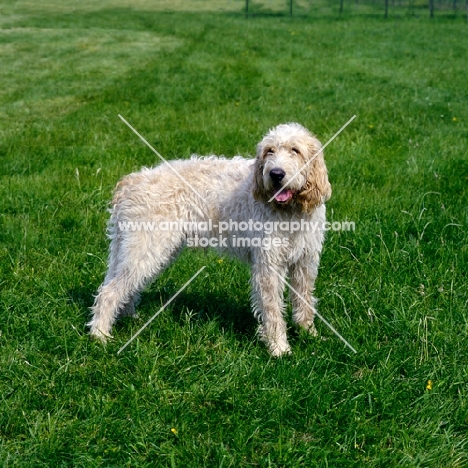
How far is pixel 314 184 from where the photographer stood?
14.2ft

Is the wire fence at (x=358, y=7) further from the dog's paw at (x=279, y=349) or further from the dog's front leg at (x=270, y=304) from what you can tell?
the dog's paw at (x=279, y=349)

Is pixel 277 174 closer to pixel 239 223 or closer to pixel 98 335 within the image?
pixel 239 223

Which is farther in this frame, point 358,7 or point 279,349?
point 358,7

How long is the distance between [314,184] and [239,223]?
2.24 feet

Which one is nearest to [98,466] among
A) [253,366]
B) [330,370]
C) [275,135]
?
[253,366]

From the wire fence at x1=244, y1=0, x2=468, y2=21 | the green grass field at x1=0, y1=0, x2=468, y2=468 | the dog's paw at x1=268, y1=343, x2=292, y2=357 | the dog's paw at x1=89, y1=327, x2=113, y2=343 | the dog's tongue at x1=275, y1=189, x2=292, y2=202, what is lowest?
the wire fence at x1=244, y1=0, x2=468, y2=21

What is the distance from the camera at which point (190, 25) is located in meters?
28.0

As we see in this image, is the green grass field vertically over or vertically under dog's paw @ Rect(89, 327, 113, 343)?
over

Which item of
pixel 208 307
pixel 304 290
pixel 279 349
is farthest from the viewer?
pixel 208 307

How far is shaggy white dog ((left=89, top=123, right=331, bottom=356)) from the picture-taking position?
14.3 feet

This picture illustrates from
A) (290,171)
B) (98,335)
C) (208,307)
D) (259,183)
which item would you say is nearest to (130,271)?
(98,335)

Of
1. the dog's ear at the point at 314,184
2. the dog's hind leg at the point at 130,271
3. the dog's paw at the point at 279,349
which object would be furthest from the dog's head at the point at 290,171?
the dog's paw at the point at 279,349

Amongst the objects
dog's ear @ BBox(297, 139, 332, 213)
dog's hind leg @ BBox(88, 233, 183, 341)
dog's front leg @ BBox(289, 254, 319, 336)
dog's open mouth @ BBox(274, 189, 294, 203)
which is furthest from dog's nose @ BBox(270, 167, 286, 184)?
dog's hind leg @ BBox(88, 233, 183, 341)

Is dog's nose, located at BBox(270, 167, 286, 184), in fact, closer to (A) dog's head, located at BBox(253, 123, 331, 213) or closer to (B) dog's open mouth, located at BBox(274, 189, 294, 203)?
(A) dog's head, located at BBox(253, 123, 331, 213)
